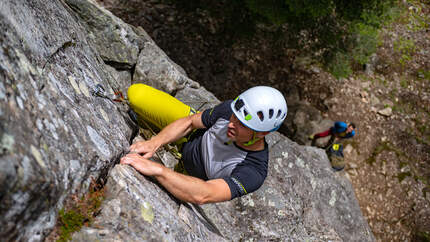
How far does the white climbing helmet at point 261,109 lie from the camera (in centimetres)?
398

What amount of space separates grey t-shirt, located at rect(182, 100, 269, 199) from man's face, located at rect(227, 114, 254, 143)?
0.11 meters

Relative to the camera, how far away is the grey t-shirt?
12.9ft

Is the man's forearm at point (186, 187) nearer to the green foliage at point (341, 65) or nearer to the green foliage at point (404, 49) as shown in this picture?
the green foliage at point (341, 65)

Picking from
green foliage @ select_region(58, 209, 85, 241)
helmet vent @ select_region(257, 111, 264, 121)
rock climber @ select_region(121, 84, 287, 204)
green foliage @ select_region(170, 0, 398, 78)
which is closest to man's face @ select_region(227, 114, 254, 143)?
rock climber @ select_region(121, 84, 287, 204)

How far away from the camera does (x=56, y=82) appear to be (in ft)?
9.70

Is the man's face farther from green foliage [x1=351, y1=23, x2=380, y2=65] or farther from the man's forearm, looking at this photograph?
green foliage [x1=351, y1=23, x2=380, y2=65]

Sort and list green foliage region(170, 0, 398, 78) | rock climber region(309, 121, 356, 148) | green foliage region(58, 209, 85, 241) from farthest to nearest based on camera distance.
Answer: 1. rock climber region(309, 121, 356, 148)
2. green foliage region(170, 0, 398, 78)
3. green foliage region(58, 209, 85, 241)

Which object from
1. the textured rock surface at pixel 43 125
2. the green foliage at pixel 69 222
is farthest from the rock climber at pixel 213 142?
the green foliage at pixel 69 222

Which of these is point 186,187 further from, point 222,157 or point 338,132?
point 338,132

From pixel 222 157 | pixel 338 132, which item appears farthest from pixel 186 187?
pixel 338 132

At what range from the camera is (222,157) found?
4367 millimetres

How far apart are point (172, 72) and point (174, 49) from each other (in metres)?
6.47

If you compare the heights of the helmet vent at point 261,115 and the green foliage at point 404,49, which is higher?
the helmet vent at point 261,115

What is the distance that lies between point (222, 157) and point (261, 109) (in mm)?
980
